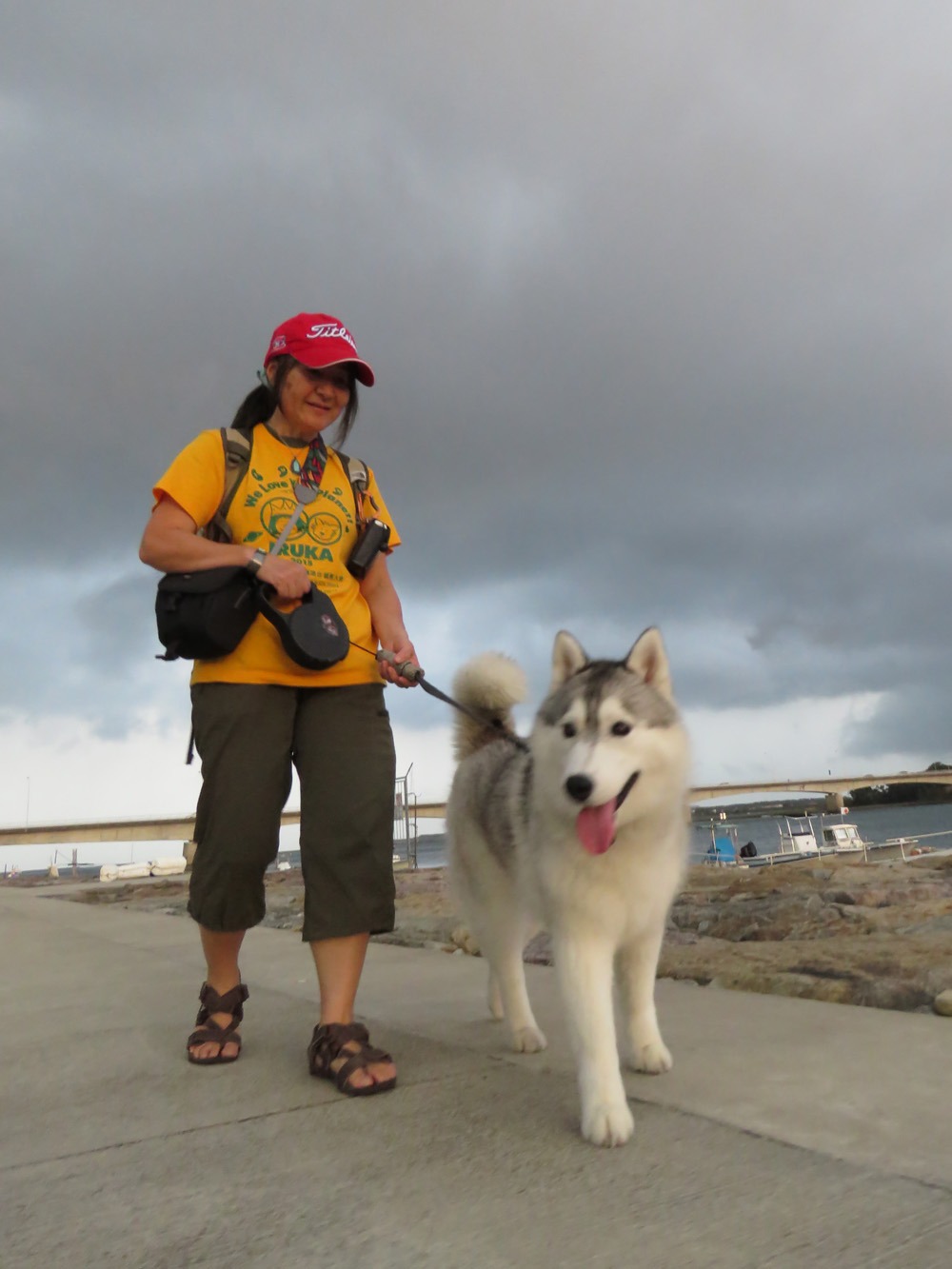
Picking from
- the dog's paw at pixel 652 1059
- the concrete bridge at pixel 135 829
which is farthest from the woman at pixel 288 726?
the concrete bridge at pixel 135 829

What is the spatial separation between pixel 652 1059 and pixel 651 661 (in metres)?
1.21

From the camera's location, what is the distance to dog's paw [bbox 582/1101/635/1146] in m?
A: 2.11

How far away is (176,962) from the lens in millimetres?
5418

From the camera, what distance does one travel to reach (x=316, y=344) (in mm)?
3146

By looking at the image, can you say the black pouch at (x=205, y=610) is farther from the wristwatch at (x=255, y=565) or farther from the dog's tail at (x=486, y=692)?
the dog's tail at (x=486, y=692)

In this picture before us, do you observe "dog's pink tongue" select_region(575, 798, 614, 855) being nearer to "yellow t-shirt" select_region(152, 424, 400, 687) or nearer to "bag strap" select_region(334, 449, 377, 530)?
"yellow t-shirt" select_region(152, 424, 400, 687)

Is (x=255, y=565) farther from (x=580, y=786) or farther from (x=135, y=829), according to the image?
(x=135, y=829)

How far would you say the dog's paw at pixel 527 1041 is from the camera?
3.08 m

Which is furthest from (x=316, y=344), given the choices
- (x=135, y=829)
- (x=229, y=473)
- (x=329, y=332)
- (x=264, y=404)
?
(x=135, y=829)

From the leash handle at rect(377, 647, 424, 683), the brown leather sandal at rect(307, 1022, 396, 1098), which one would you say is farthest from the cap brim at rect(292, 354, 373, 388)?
the brown leather sandal at rect(307, 1022, 396, 1098)

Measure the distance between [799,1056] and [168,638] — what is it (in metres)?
2.36

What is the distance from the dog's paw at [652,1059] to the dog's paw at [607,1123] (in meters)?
0.56

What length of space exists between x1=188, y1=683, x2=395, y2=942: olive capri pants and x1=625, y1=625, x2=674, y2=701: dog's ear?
0.95m

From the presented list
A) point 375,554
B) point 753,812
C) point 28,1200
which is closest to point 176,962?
point 375,554
